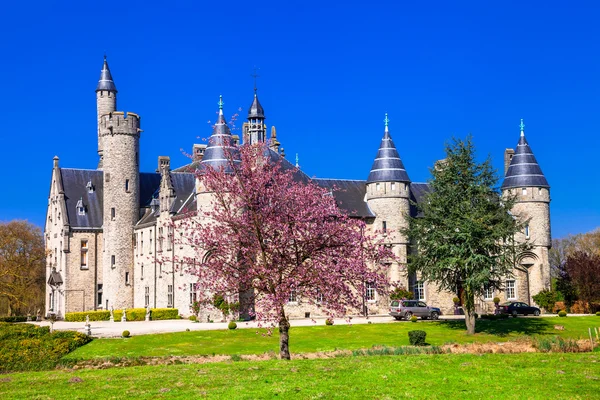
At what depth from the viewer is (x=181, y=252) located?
5334 cm

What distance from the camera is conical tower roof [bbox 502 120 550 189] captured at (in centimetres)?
5753

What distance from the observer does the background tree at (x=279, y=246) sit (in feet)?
75.8

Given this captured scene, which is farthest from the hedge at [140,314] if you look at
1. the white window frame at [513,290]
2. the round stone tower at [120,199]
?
the white window frame at [513,290]

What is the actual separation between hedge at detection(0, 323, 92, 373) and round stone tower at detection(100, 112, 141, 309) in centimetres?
2910

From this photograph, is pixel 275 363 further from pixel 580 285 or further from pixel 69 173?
pixel 69 173

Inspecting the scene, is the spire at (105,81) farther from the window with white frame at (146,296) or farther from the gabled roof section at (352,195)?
the gabled roof section at (352,195)

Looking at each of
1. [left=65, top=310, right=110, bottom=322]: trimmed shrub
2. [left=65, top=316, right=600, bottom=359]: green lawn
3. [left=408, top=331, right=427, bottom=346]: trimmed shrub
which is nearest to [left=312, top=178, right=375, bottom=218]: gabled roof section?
[left=65, top=316, right=600, bottom=359]: green lawn

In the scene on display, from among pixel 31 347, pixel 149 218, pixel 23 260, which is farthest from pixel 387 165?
pixel 23 260

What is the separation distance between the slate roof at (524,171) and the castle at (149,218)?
8cm

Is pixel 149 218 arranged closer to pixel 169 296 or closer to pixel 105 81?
pixel 169 296

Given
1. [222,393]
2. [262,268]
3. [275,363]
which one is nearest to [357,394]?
[222,393]

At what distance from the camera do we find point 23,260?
7144 cm

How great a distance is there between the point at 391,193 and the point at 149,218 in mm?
20212

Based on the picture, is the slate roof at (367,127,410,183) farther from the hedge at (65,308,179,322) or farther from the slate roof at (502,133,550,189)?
the hedge at (65,308,179,322)
